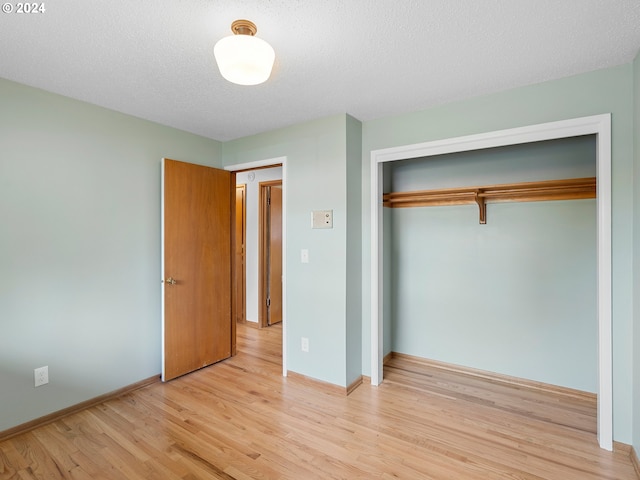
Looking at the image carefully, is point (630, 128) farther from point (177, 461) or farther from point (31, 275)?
point (31, 275)

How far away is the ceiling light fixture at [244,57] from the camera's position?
4.80ft

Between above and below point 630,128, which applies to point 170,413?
below

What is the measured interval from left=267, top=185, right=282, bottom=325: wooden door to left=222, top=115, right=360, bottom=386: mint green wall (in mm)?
1693

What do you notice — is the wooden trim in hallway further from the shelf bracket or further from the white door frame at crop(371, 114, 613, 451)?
the shelf bracket

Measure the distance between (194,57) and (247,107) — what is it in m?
0.75

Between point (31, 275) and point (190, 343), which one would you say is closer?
point (31, 275)

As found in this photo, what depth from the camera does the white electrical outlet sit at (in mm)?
2293

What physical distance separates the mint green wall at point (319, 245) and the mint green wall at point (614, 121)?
37.0 inches

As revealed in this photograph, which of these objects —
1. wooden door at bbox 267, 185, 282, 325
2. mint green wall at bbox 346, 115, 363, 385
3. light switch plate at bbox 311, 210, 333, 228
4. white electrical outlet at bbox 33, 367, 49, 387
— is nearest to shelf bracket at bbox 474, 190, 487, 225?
mint green wall at bbox 346, 115, 363, 385

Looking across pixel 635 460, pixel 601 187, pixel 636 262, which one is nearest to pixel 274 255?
pixel 601 187

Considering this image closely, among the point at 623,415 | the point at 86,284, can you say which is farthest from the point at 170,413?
the point at 623,415

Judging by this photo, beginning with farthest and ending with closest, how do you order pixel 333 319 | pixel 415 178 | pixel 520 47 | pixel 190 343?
pixel 415 178 → pixel 190 343 → pixel 333 319 → pixel 520 47

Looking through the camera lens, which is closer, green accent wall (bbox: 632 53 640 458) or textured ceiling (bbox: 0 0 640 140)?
textured ceiling (bbox: 0 0 640 140)

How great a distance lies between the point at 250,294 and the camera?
4945 millimetres
